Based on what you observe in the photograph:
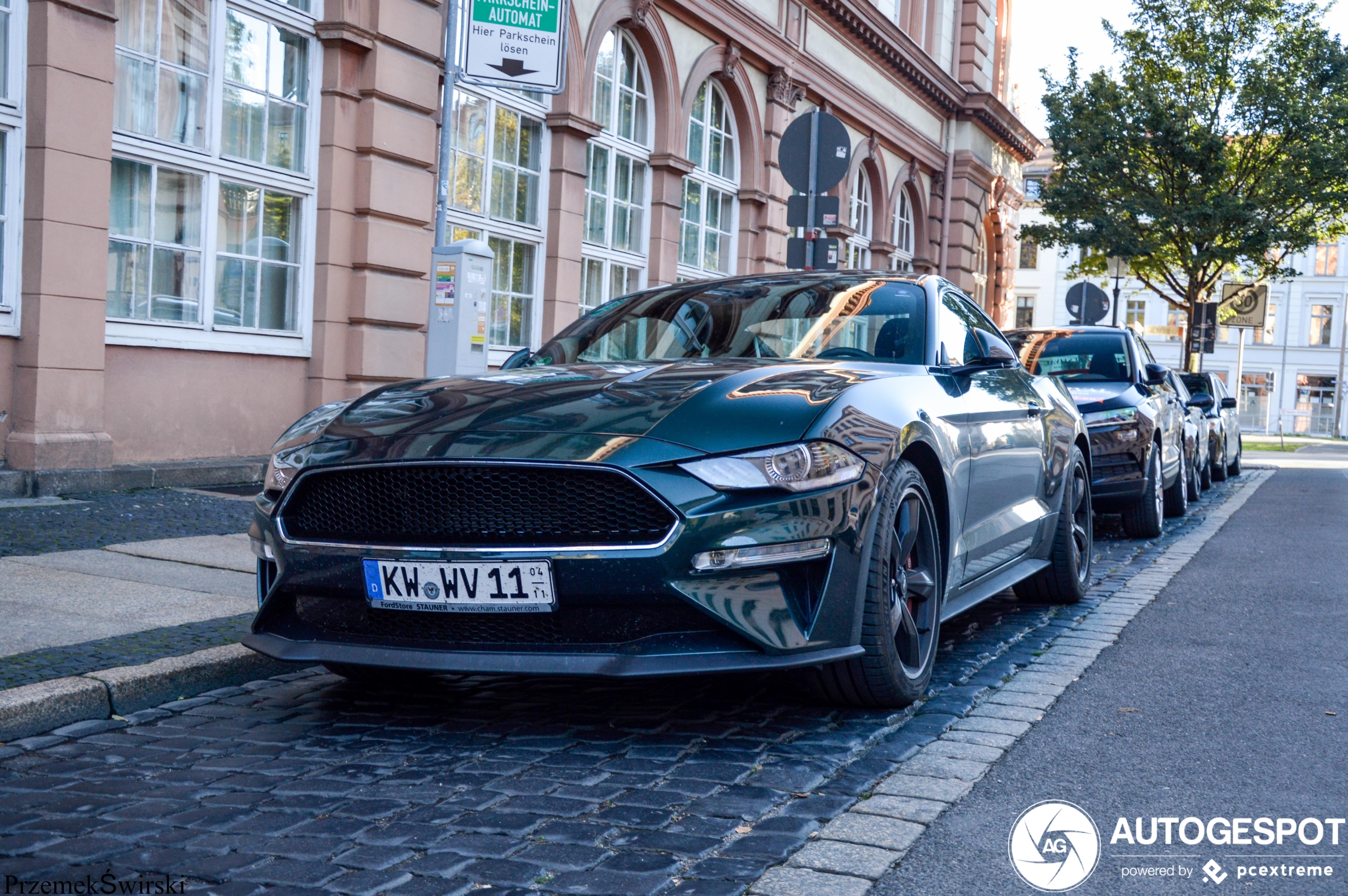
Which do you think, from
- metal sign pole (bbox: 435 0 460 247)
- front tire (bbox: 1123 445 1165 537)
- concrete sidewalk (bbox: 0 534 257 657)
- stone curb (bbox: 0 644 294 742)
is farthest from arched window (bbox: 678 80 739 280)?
stone curb (bbox: 0 644 294 742)

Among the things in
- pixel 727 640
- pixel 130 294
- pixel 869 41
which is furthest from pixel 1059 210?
pixel 727 640

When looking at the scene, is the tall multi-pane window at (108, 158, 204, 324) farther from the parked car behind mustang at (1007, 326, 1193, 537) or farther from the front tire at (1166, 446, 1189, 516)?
the front tire at (1166, 446, 1189, 516)

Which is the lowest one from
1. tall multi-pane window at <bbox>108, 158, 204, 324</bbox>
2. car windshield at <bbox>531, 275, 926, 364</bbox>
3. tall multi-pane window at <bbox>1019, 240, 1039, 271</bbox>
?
car windshield at <bbox>531, 275, 926, 364</bbox>

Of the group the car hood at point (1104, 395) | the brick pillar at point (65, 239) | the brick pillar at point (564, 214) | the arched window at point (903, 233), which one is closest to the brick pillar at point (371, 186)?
the brick pillar at point (564, 214)

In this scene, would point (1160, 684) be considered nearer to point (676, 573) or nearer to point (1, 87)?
point (676, 573)

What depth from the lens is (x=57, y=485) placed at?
345 inches

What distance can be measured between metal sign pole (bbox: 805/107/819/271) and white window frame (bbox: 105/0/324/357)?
4.08 m

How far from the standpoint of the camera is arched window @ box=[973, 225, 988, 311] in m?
30.0

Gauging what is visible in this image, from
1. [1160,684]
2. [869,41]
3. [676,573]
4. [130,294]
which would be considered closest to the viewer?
[676,573]

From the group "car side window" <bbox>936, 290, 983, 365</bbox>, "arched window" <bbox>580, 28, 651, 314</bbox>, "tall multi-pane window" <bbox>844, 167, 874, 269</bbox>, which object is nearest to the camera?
"car side window" <bbox>936, 290, 983, 365</bbox>

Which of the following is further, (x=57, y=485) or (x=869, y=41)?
(x=869, y=41)

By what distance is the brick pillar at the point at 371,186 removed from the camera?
1132 centimetres

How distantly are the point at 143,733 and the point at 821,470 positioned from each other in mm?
2133

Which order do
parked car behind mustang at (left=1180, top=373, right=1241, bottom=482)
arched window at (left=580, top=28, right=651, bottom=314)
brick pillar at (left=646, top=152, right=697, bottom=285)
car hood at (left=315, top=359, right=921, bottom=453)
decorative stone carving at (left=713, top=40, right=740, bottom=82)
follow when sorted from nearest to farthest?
car hood at (left=315, top=359, right=921, bottom=453) < arched window at (left=580, top=28, right=651, bottom=314) < parked car behind mustang at (left=1180, top=373, right=1241, bottom=482) < brick pillar at (left=646, top=152, right=697, bottom=285) < decorative stone carving at (left=713, top=40, right=740, bottom=82)
